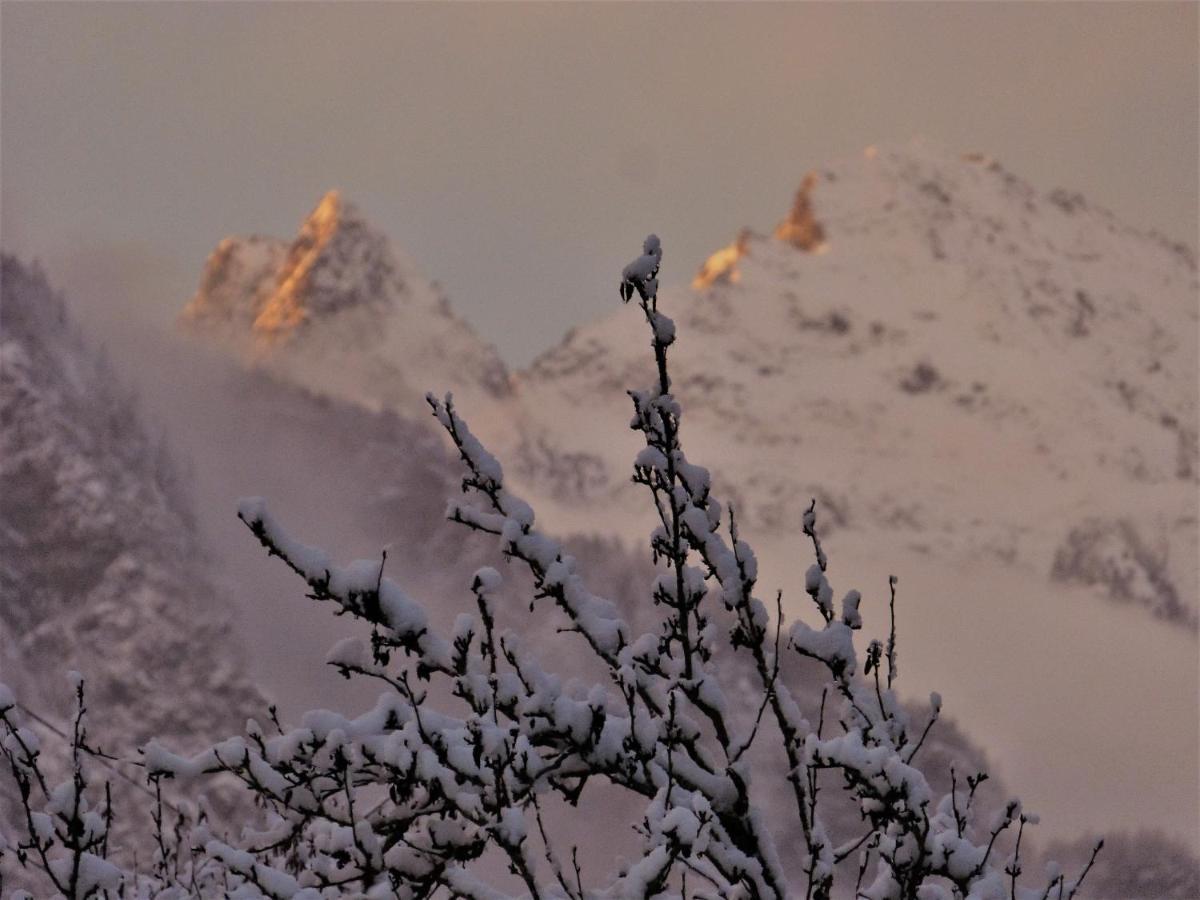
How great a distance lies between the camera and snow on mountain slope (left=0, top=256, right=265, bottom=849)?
118562mm

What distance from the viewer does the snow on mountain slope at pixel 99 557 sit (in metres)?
119

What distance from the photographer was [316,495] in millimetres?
190125

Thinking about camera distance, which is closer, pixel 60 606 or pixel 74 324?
pixel 60 606

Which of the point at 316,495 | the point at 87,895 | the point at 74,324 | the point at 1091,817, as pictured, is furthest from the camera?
the point at 316,495

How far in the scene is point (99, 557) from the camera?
12638cm

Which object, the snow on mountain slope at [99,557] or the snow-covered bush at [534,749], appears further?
the snow on mountain slope at [99,557]

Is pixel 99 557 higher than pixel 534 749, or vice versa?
pixel 99 557

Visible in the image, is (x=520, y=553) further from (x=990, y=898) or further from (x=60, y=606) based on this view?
(x=60, y=606)

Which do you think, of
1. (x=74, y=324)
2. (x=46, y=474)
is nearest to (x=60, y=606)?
(x=46, y=474)

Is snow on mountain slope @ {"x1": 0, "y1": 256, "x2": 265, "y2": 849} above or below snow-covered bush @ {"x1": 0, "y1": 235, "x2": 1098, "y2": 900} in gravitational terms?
above

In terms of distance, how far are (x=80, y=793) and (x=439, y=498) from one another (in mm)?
190392

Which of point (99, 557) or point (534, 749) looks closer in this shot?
point (534, 749)

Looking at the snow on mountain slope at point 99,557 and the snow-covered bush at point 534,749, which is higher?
the snow on mountain slope at point 99,557

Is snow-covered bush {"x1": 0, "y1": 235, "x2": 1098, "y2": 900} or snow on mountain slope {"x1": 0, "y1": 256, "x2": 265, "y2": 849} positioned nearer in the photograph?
snow-covered bush {"x1": 0, "y1": 235, "x2": 1098, "y2": 900}
